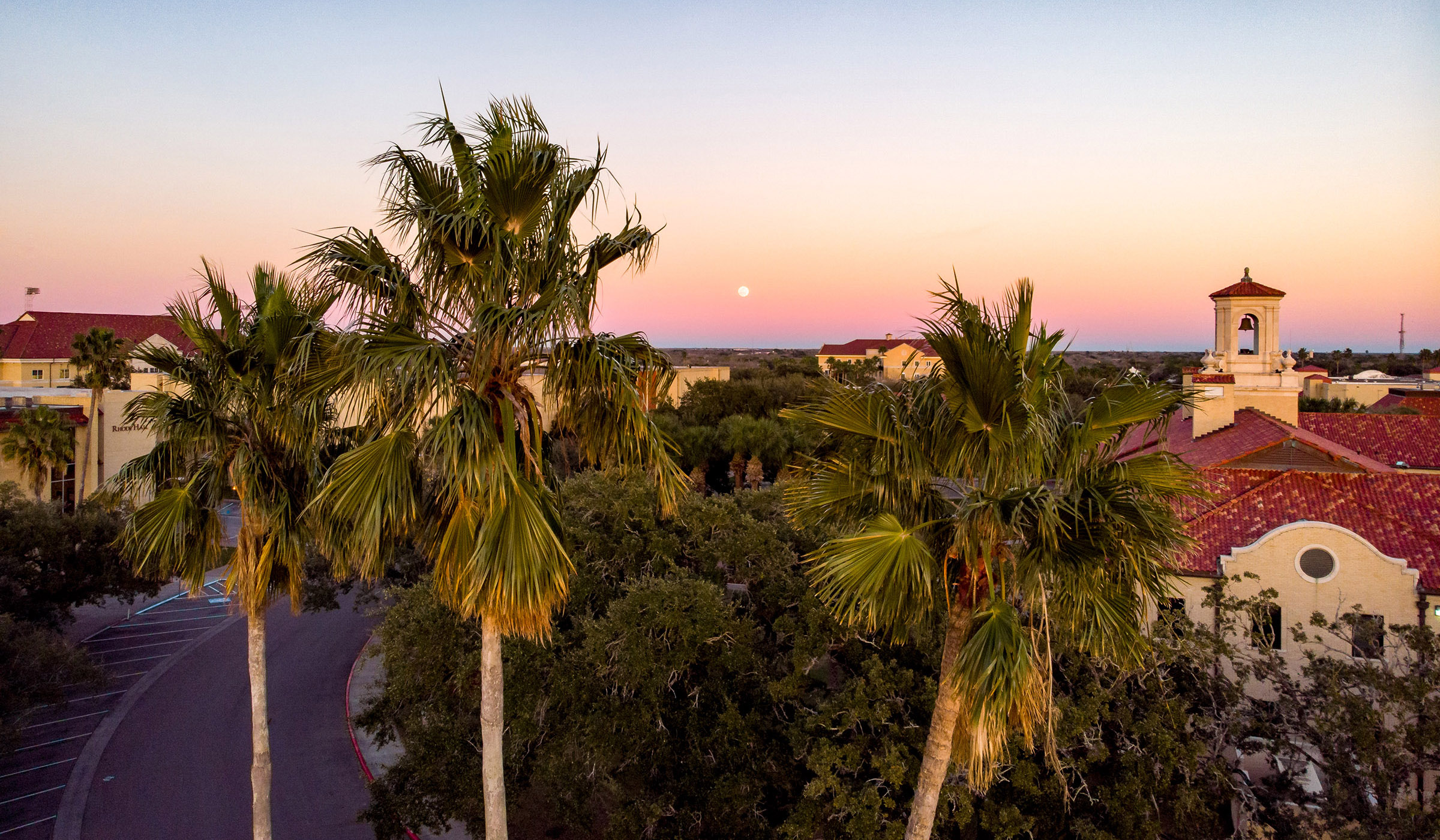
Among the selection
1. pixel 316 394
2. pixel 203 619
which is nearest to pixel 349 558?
pixel 316 394

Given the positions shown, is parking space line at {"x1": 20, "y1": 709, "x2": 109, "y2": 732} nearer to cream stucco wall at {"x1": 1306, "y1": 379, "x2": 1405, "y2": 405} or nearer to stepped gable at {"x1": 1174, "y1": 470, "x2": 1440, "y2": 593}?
stepped gable at {"x1": 1174, "y1": 470, "x2": 1440, "y2": 593}

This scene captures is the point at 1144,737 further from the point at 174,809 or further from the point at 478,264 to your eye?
the point at 174,809

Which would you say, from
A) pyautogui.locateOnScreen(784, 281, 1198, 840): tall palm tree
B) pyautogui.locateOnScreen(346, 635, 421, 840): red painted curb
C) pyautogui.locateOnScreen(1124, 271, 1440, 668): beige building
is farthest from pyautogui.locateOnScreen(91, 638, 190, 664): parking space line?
pyautogui.locateOnScreen(1124, 271, 1440, 668): beige building

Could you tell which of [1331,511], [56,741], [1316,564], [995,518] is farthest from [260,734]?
[1331,511]

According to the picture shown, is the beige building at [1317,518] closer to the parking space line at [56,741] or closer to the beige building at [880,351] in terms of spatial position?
the parking space line at [56,741]

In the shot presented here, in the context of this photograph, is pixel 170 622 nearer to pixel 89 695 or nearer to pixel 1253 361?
pixel 89 695

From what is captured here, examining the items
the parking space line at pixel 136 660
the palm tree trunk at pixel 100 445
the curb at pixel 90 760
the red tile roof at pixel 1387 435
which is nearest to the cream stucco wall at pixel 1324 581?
the red tile roof at pixel 1387 435
